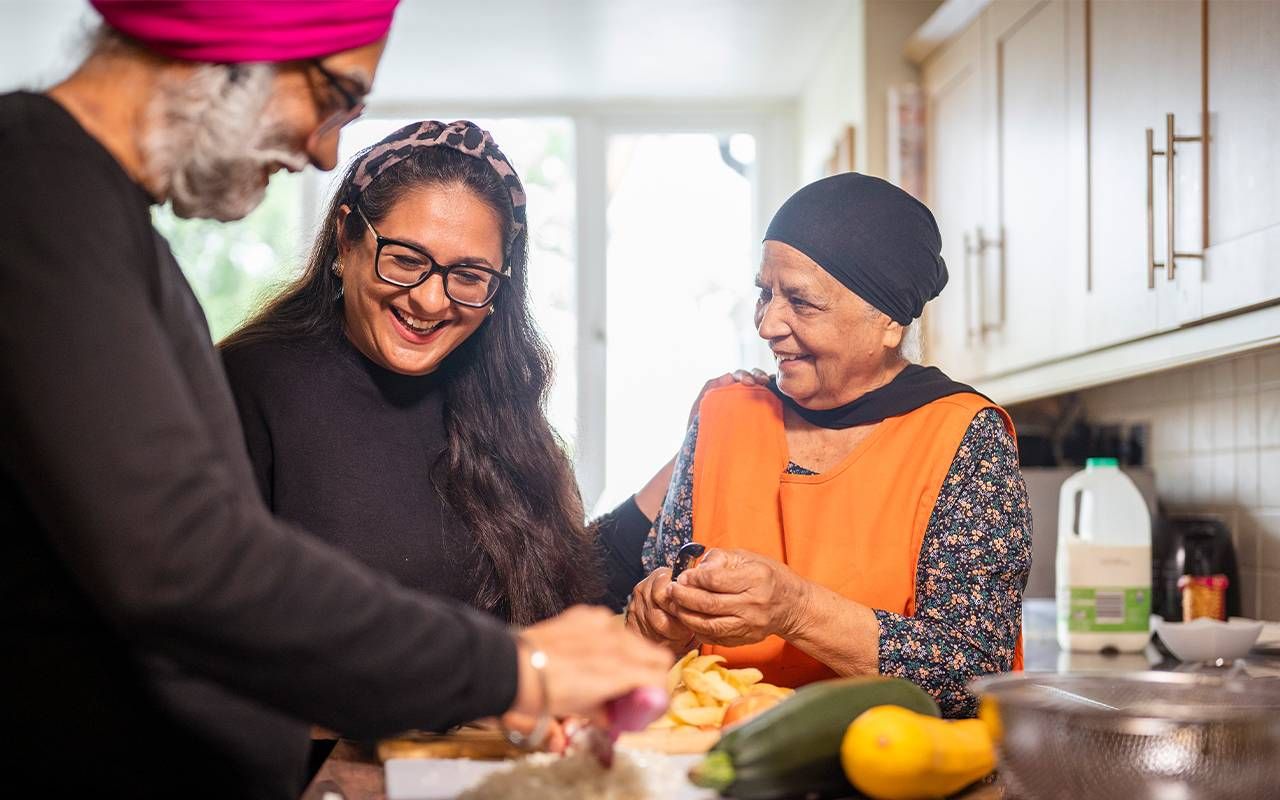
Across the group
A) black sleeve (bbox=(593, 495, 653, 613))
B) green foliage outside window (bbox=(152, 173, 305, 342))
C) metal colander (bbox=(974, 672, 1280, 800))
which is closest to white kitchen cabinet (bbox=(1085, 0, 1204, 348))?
black sleeve (bbox=(593, 495, 653, 613))

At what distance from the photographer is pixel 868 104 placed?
3.92 m

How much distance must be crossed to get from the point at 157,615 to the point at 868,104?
11.4ft

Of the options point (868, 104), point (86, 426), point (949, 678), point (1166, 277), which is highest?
point (868, 104)

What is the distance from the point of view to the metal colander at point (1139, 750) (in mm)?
910

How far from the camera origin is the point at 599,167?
530cm

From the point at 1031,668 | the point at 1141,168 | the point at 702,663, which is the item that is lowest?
the point at 1031,668

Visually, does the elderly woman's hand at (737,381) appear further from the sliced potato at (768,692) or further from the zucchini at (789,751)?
the zucchini at (789,751)

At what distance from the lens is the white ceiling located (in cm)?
414

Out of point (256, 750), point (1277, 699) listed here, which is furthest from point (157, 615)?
point (1277, 699)

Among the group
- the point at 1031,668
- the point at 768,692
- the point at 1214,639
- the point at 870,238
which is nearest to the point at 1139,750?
the point at 768,692

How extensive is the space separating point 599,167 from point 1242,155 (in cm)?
358

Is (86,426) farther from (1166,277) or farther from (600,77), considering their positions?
(600,77)

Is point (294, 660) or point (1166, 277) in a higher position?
point (1166, 277)

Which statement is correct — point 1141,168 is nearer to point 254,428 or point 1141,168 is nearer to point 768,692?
point 768,692
